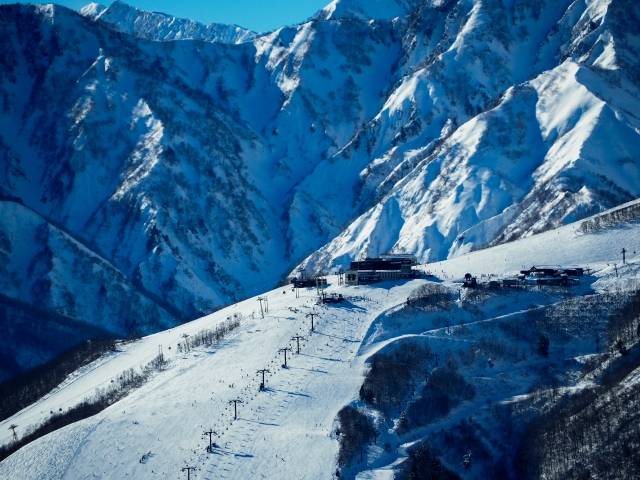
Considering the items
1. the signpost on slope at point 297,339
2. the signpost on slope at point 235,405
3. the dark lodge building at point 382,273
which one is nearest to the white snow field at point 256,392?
the signpost on slope at point 297,339

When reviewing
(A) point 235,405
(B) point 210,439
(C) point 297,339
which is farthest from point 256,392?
(C) point 297,339

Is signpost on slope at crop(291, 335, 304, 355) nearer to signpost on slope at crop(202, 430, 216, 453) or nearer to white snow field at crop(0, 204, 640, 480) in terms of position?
white snow field at crop(0, 204, 640, 480)

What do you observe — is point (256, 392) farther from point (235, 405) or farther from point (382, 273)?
point (382, 273)

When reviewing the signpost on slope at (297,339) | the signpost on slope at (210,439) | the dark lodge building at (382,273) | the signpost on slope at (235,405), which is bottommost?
the signpost on slope at (210,439)

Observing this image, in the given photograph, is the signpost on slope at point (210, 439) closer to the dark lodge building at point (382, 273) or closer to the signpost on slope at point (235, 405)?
the signpost on slope at point (235, 405)

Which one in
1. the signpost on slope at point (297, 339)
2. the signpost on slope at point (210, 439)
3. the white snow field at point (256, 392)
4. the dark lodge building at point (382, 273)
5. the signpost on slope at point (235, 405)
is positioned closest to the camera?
the white snow field at point (256, 392)

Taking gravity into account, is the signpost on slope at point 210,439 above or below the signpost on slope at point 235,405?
below

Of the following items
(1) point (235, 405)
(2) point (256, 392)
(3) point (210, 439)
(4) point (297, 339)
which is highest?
(4) point (297, 339)

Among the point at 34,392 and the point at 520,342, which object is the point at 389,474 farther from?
the point at 34,392
